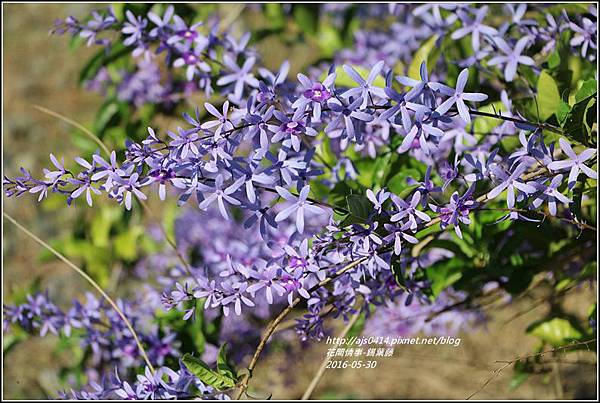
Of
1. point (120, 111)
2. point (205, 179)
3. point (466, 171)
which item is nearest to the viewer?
point (205, 179)

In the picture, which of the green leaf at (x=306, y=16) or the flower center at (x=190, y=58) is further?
the green leaf at (x=306, y=16)

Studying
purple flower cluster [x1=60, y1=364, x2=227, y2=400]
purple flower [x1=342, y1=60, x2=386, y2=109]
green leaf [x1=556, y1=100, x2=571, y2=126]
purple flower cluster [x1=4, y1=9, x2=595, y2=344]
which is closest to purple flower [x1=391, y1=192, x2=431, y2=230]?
purple flower cluster [x1=4, y1=9, x2=595, y2=344]

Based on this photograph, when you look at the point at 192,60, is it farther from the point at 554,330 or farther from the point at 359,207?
the point at 554,330

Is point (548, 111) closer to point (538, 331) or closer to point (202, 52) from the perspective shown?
point (538, 331)

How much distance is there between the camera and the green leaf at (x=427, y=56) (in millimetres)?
1199

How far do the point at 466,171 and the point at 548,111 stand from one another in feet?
0.54

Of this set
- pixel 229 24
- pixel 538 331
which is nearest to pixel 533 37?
pixel 538 331

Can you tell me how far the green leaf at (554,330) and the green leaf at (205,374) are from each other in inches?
24.1

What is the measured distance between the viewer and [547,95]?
3.36 feet

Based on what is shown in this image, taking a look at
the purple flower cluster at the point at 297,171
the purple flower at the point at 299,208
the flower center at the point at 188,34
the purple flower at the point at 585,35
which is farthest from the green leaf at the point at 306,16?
the purple flower at the point at 299,208

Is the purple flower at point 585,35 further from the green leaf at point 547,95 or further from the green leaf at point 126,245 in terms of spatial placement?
the green leaf at point 126,245

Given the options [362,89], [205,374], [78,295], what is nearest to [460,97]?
[362,89]

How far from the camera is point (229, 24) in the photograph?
1.71 m

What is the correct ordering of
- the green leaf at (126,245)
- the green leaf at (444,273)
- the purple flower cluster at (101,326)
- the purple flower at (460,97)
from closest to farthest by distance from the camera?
the purple flower at (460,97) < the green leaf at (444,273) < the purple flower cluster at (101,326) < the green leaf at (126,245)
